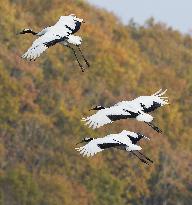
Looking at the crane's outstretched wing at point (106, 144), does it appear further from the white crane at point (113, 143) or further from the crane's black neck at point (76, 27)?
the crane's black neck at point (76, 27)

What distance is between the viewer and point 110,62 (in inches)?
3895

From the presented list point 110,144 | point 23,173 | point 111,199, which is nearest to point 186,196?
point 111,199

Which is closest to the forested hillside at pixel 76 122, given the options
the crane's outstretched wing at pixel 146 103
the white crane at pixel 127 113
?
the crane's outstretched wing at pixel 146 103

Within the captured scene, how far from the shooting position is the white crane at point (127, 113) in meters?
27.1

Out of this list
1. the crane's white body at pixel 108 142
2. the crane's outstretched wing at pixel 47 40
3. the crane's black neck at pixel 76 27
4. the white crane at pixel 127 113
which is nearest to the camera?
the crane's outstretched wing at pixel 47 40

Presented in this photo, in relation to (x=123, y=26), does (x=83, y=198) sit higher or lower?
lower

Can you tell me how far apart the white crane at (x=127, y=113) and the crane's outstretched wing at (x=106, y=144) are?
73 cm

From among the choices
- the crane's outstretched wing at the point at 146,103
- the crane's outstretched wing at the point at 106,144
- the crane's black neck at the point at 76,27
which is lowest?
the crane's outstretched wing at the point at 106,144

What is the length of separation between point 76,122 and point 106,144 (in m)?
56.0

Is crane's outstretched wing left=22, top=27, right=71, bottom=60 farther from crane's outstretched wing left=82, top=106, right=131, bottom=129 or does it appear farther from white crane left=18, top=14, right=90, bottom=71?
crane's outstretched wing left=82, top=106, right=131, bottom=129

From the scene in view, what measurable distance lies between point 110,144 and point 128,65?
75522mm

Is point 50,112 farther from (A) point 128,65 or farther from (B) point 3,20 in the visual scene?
(A) point 128,65

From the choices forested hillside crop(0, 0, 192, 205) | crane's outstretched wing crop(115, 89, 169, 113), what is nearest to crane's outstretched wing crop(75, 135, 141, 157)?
crane's outstretched wing crop(115, 89, 169, 113)

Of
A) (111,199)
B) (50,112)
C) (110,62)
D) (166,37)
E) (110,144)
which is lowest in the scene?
(110,144)
